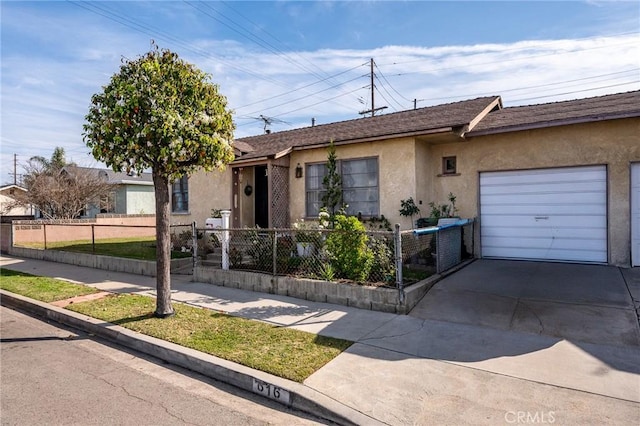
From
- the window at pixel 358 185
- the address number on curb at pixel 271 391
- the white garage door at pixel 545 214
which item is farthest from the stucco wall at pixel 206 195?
the address number on curb at pixel 271 391

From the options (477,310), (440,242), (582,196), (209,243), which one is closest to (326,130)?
(209,243)

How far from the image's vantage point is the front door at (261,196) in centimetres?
1350

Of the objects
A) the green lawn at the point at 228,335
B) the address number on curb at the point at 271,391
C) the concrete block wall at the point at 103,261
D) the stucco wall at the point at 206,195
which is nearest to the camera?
the address number on curb at the point at 271,391

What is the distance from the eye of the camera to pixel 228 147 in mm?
6312

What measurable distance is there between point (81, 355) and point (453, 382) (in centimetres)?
469

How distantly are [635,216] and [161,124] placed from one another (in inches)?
367

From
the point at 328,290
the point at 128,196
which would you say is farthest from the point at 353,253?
the point at 128,196

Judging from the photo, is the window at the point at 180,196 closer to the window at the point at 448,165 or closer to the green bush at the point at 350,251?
the green bush at the point at 350,251

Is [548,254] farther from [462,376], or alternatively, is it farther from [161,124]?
[161,124]

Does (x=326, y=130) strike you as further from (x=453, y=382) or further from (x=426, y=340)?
(x=453, y=382)

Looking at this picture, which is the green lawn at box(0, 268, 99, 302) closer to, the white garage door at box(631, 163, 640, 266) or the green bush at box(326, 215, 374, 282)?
the green bush at box(326, 215, 374, 282)

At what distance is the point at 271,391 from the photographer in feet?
13.0

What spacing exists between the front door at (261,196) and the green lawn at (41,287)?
19.3ft

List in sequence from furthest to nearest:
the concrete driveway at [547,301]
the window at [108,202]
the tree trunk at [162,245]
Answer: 1. the window at [108,202]
2. the tree trunk at [162,245]
3. the concrete driveway at [547,301]
